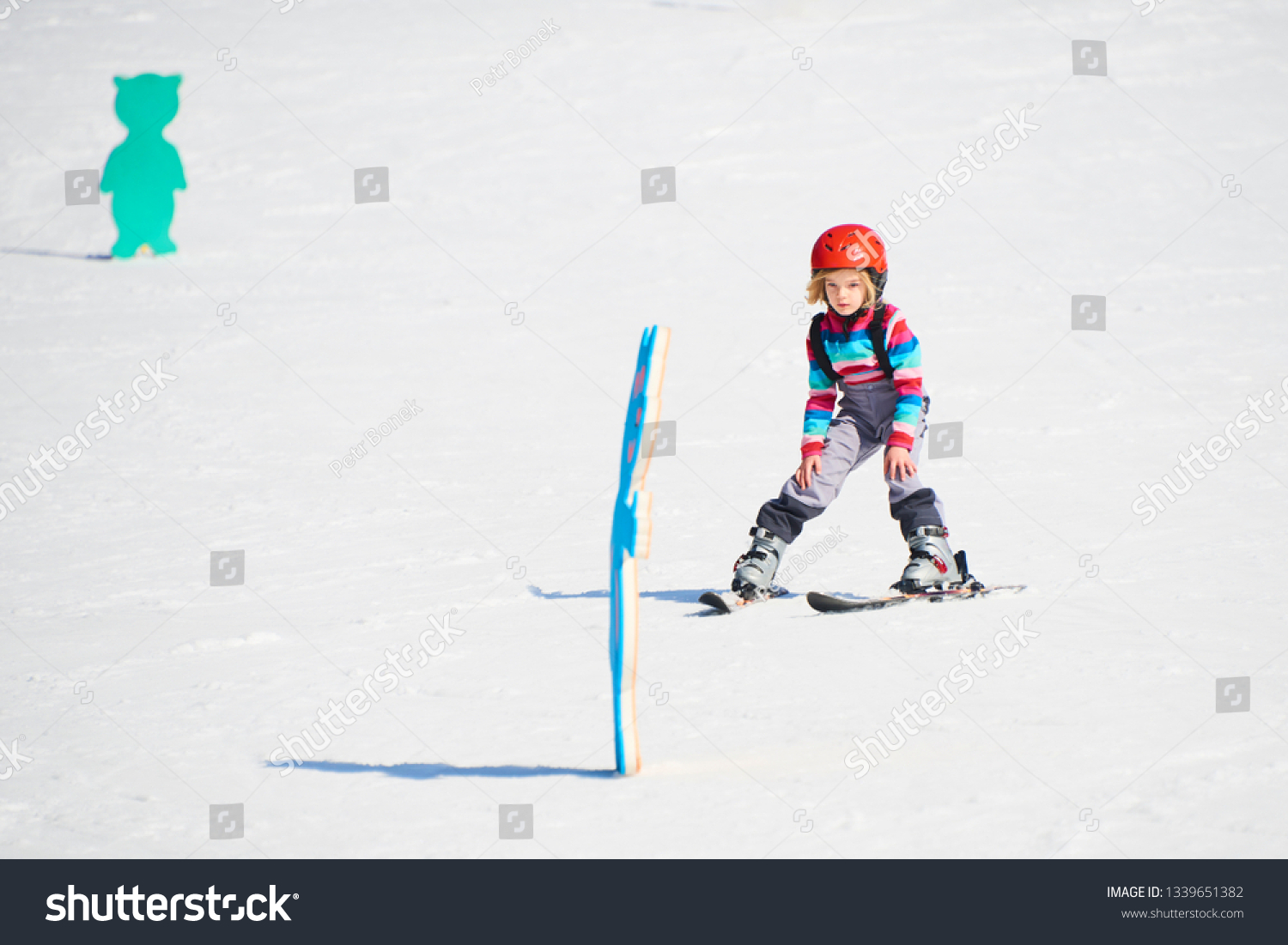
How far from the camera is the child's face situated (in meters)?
4.87

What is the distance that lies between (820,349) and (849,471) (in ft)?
1.68

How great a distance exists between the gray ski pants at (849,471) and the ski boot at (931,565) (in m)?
0.07

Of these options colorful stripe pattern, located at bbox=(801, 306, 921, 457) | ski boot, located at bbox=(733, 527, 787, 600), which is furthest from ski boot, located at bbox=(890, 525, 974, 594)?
ski boot, located at bbox=(733, 527, 787, 600)

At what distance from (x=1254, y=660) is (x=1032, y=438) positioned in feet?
12.7

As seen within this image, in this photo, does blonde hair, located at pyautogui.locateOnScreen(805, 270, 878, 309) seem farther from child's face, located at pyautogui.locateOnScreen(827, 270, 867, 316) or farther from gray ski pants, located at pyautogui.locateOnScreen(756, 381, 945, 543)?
gray ski pants, located at pyautogui.locateOnScreen(756, 381, 945, 543)

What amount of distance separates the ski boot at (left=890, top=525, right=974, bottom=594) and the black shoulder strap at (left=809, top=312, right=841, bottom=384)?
0.73 meters

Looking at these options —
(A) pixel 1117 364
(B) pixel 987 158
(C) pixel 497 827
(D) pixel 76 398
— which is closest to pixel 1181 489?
(A) pixel 1117 364

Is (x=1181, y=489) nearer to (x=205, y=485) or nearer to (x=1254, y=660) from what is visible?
(x=1254, y=660)

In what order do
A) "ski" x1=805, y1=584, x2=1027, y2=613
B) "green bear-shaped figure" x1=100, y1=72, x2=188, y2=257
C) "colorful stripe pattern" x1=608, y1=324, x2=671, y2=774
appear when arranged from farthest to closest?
"green bear-shaped figure" x1=100, y1=72, x2=188, y2=257 → "ski" x1=805, y1=584, x2=1027, y2=613 → "colorful stripe pattern" x1=608, y1=324, x2=671, y2=774

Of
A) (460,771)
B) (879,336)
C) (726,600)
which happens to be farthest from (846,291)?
(460,771)

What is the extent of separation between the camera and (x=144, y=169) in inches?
484

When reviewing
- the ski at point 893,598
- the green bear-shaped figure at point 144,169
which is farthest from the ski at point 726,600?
the green bear-shaped figure at point 144,169

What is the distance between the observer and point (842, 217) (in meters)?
12.7

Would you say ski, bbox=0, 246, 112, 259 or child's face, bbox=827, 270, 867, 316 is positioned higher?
ski, bbox=0, 246, 112, 259
